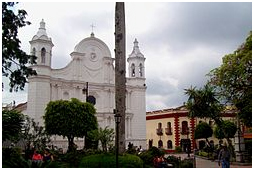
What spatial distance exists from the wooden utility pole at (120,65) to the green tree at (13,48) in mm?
3225

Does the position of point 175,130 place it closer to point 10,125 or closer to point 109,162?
point 10,125

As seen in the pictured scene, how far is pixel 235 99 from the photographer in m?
21.1

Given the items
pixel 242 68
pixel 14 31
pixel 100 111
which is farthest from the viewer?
pixel 100 111

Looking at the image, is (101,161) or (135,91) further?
(135,91)

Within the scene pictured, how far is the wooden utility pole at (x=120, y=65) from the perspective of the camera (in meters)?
14.9

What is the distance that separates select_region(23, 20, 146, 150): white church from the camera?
35.2 metres

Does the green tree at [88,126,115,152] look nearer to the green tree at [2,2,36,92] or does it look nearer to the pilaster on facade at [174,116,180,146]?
the green tree at [2,2,36,92]

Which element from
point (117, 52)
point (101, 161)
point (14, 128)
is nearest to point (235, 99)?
point (117, 52)

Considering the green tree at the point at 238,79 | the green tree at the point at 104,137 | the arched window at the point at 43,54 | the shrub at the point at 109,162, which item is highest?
the arched window at the point at 43,54

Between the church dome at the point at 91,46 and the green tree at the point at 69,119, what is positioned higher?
the church dome at the point at 91,46

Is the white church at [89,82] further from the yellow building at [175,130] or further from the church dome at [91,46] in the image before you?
the yellow building at [175,130]

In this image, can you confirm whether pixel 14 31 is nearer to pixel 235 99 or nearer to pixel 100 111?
pixel 235 99

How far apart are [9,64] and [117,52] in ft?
13.6

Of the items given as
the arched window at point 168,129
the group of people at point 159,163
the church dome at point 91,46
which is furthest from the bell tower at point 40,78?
the group of people at point 159,163
